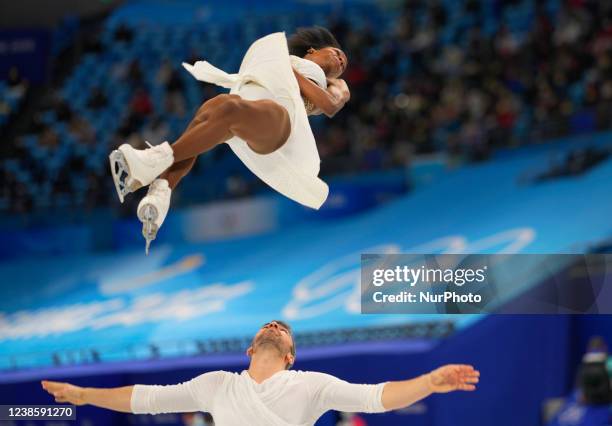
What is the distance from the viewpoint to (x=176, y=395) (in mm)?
4664

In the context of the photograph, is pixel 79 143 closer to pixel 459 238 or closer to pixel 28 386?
pixel 459 238

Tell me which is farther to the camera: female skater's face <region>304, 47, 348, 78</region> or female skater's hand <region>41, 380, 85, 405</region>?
female skater's face <region>304, 47, 348, 78</region>

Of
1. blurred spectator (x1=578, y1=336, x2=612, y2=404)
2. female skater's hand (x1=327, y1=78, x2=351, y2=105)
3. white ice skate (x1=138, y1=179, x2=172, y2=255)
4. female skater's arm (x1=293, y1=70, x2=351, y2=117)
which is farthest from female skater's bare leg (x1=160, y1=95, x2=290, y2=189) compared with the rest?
blurred spectator (x1=578, y1=336, x2=612, y2=404)

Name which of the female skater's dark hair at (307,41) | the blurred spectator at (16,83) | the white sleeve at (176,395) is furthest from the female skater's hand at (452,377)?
the blurred spectator at (16,83)

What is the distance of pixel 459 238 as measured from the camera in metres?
12.0

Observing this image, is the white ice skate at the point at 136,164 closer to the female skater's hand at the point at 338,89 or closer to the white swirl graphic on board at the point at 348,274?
the female skater's hand at the point at 338,89

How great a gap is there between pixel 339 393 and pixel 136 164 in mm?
1379

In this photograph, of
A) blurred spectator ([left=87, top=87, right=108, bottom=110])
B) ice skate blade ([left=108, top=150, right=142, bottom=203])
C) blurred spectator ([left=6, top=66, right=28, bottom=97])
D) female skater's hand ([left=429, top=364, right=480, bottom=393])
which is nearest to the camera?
female skater's hand ([left=429, top=364, right=480, bottom=393])

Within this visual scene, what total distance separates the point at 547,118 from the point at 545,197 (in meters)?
2.16

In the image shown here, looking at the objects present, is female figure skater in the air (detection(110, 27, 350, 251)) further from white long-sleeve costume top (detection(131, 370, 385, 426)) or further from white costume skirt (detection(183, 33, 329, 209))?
white long-sleeve costume top (detection(131, 370, 385, 426))

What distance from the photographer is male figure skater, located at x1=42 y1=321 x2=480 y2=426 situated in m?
4.48

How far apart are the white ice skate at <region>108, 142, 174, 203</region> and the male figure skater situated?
90 centimetres

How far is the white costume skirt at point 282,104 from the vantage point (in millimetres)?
4953

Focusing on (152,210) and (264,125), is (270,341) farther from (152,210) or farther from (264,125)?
(264,125)
